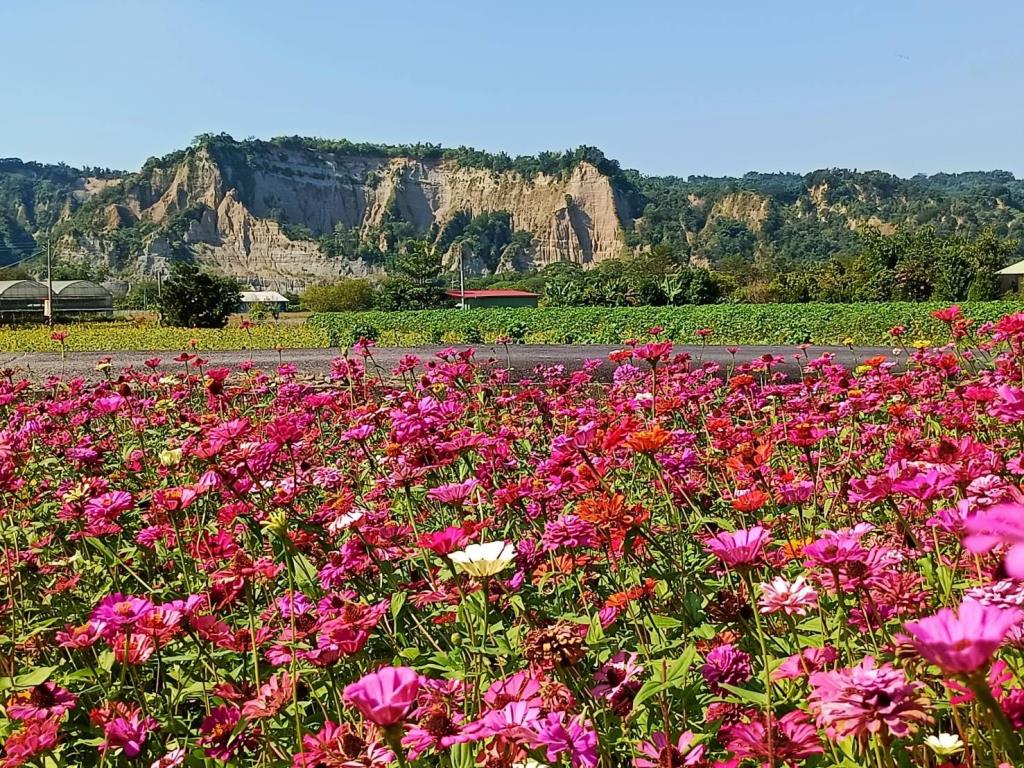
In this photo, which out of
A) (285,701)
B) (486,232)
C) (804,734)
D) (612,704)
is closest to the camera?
(804,734)

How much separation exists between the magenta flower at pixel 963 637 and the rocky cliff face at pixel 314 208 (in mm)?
115205

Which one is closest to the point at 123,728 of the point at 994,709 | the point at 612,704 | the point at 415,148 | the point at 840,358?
the point at 612,704

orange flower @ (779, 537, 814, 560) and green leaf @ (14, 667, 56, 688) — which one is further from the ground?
orange flower @ (779, 537, 814, 560)

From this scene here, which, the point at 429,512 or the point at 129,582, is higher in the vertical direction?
the point at 429,512

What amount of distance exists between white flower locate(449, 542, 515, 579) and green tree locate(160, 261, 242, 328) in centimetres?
3494

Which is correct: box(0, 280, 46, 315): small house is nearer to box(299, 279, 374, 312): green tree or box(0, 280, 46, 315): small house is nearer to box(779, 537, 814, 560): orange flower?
box(299, 279, 374, 312): green tree

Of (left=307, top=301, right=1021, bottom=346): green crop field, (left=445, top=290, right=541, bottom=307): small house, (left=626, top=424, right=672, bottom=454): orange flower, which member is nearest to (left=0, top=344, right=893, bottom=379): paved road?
(left=307, top=301, right=1021, bottom=346): green crop field

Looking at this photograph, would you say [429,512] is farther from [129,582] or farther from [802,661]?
[802,661]

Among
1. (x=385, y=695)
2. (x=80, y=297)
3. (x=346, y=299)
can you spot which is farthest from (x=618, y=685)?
(x=346, y=299)

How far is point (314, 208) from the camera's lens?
434 feet

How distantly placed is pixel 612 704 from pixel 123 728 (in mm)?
787

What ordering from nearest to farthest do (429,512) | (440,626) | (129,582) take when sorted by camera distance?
(440,626) < (129,582) < (429,512)

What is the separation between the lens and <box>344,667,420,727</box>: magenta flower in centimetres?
71

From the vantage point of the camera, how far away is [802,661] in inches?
46.5
